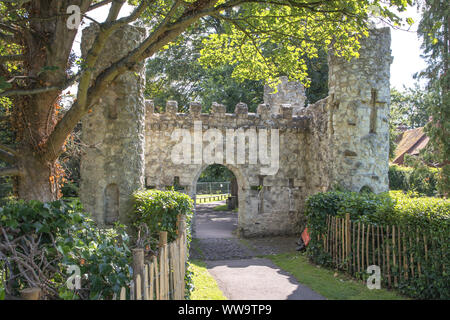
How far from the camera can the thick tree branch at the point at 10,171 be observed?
5.55 meters

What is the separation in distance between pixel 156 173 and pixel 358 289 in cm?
785

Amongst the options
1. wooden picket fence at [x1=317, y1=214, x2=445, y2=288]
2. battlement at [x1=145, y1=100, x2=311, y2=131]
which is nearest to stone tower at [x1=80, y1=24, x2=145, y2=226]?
battlement at [x1=145, y1=100, x2=311, y2=131]

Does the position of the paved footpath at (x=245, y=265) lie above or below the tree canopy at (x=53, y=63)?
below

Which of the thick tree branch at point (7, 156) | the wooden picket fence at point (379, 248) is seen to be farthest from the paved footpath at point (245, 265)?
the thick tree branch at point (7, 156)

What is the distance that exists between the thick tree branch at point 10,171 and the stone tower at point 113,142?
2.47m

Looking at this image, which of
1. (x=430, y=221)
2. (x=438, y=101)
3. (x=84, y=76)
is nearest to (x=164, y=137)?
(x=84, y=76)

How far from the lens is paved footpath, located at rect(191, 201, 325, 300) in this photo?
7.61 metres

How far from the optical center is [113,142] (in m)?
8.19

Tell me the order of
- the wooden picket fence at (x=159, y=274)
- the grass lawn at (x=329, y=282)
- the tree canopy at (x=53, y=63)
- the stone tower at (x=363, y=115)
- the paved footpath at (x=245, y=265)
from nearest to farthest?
the wooden picket fence at (x=159, y=274), the tree canopy at (x=53, y=63), the grass lawn at (x=329, y=282), the paved footpath at (x=245, y=265), the stone tower at (x=363, y=115)

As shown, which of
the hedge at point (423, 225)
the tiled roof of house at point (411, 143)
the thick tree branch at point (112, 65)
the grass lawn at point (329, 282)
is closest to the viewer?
the thick tree branch at point (112, 65)

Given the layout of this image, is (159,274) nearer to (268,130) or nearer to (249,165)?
(249,165)

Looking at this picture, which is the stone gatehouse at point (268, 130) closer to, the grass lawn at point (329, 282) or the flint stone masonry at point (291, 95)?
the flint stone masonry at point (291, 95)

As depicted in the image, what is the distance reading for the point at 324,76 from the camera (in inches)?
834

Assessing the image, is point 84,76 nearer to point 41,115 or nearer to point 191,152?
point 41,115
